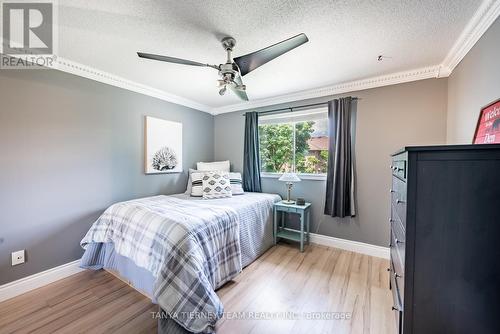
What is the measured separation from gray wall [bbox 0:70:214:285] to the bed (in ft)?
1.07

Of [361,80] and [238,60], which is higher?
[361,80]

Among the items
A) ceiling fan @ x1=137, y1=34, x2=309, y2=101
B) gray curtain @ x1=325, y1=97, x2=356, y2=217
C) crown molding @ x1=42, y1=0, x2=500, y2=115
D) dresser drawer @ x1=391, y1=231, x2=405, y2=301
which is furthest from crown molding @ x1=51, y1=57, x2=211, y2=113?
dresser drawer @ x1=391, y1=231, x2=405, y2=301

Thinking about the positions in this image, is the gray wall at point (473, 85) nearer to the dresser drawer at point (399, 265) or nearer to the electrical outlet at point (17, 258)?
the dresser drawer at point (399, 265)

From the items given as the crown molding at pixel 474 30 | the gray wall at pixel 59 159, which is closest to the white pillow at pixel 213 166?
the gray wall at pixel 59 159

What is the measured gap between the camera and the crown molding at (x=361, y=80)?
1.48 metres

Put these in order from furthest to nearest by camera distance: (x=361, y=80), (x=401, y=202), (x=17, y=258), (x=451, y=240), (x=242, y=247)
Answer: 1. (x=361, y=80)
2. (x=242, y=247)
3. (x=17, y=258)
4. (x=401, y=202)
5. (x=451, y=240)

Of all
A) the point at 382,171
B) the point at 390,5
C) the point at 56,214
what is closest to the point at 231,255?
the point at 56,214

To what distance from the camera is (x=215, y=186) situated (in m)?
3.04

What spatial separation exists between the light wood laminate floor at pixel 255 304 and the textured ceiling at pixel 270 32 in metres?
2.32

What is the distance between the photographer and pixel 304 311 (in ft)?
5.63

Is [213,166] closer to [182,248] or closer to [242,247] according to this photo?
[242,247]

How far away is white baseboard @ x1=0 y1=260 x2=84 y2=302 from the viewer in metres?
1.87

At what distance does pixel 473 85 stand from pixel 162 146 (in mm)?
3565

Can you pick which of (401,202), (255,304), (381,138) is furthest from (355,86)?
(255,304)
